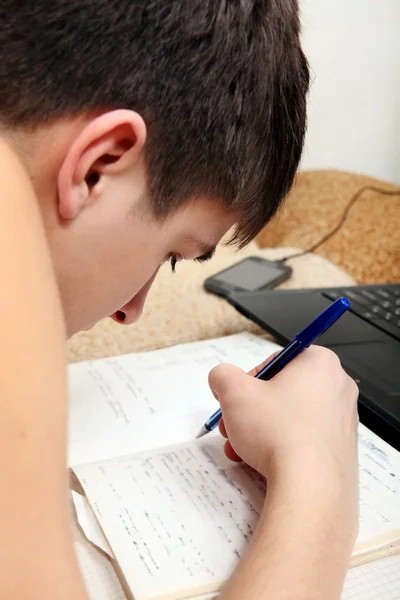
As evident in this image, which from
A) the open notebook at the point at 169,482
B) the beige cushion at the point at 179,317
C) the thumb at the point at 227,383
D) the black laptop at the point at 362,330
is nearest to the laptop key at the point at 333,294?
the black laptop at the point at 362,330

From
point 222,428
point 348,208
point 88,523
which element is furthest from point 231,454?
point 348,208

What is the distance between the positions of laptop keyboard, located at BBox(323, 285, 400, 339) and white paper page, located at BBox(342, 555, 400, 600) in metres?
0.33

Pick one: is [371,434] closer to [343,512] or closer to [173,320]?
[343,512]

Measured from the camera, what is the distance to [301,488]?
0.40 m

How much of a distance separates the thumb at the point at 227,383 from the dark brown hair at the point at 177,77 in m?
0.15

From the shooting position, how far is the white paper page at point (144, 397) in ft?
1.76

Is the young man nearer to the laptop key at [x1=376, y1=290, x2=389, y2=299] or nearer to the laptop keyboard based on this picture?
the laptop keyboard

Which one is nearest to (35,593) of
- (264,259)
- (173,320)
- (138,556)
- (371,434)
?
(138,556)

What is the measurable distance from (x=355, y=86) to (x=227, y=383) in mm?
1173

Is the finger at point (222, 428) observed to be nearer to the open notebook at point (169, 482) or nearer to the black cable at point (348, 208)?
the open notebook at point (169, 482)

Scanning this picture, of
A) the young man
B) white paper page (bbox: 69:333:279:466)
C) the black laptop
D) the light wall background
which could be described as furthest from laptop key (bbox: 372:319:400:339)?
the light wall background

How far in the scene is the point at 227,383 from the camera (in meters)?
0.51

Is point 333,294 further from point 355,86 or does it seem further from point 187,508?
point 355,86

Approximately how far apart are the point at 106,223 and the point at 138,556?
221 millimetres
